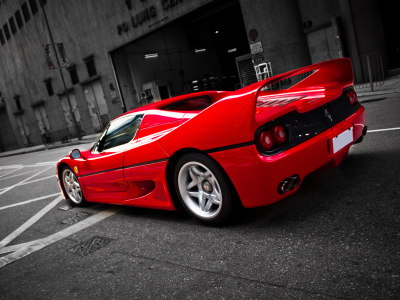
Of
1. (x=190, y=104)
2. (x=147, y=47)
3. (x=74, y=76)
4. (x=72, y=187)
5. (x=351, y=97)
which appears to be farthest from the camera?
(x=74, y=76)

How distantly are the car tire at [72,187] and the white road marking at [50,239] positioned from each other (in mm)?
601

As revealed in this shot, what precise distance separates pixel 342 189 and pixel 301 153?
2.72 feet

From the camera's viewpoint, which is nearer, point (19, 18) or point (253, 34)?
point (253, 34)

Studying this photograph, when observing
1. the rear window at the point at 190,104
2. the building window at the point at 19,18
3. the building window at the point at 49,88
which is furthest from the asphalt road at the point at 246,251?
the building window at the point at 19,18

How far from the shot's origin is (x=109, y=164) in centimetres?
370

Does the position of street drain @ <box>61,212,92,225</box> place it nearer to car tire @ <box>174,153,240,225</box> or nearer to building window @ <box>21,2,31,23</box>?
car tire @ <box>174,153,240,225</box>

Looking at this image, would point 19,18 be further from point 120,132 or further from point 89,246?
point 89,246

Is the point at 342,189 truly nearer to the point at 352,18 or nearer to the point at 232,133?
the point at 232,133

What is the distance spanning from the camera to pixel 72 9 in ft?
75.6

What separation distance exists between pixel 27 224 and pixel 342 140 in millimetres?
3923

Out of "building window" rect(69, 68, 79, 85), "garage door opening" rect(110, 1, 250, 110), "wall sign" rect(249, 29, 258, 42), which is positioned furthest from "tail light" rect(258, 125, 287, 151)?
"building window" rect(69, 68, 79, 85)

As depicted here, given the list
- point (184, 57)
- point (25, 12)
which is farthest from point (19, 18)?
point (184, 57)

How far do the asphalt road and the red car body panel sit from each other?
0.97 ft

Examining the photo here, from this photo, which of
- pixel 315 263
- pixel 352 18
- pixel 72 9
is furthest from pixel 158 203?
pixel 72 9
